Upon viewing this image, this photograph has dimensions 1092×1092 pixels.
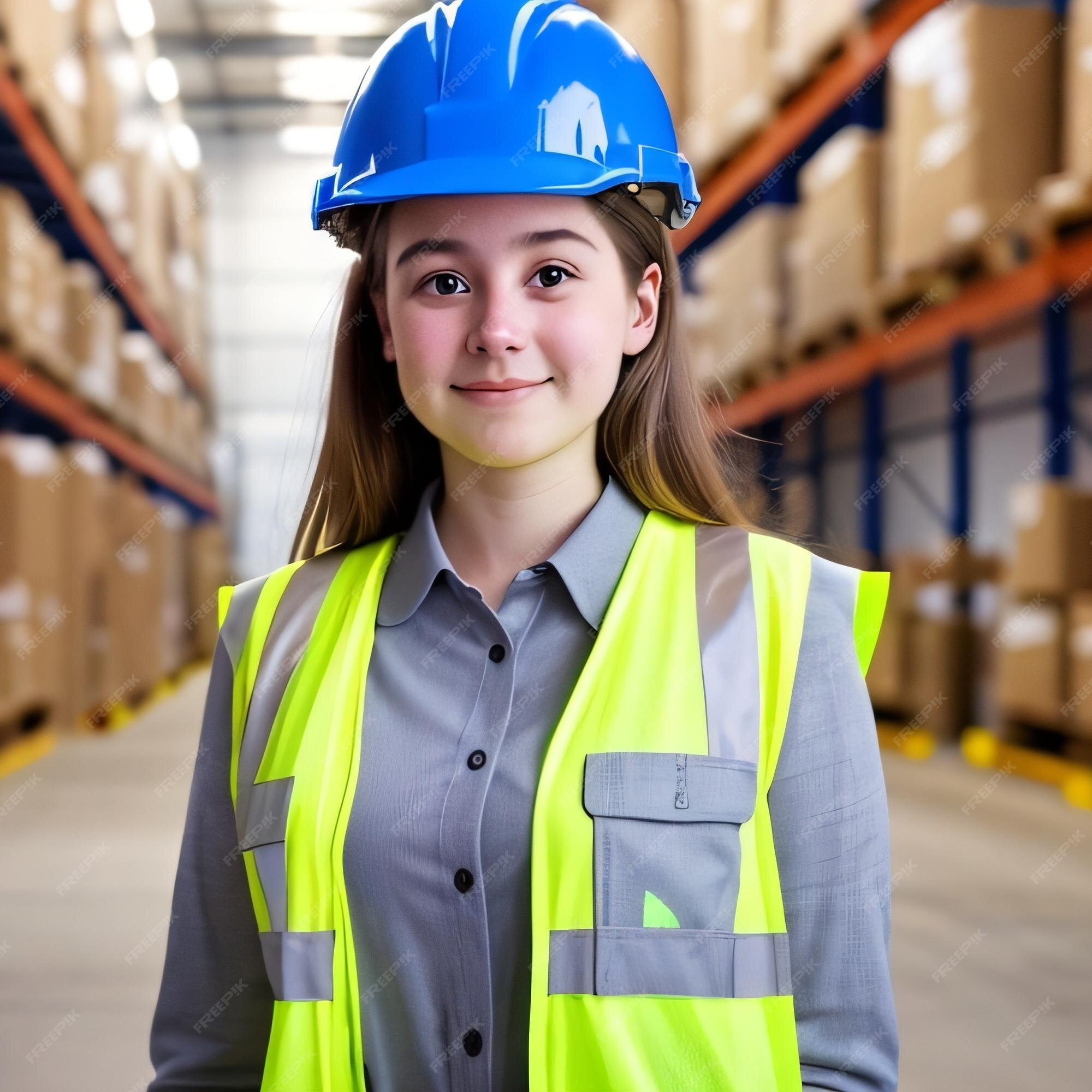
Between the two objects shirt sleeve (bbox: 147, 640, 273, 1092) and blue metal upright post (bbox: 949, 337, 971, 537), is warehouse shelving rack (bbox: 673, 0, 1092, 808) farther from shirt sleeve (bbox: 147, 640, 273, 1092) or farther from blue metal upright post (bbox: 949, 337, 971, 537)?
shirt sleeve (bbox: 147, 640, 273, 1092)

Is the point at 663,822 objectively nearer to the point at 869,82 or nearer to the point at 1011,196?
the point at 1011,196

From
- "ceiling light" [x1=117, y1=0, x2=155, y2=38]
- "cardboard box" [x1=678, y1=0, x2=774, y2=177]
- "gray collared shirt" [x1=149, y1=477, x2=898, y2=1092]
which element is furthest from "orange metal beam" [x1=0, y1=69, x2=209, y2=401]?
"gray collared shirt" [x1=149, y1=477, x2=898, y2=1092]

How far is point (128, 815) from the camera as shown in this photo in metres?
4.87

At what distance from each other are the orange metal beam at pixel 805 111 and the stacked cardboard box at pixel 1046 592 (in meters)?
1.87

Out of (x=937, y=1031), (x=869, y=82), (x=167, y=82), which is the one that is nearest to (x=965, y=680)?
(x=869, y=82)

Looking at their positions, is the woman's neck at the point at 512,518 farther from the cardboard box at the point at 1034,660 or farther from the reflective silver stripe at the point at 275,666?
the cardboard box at the point at 1034,660

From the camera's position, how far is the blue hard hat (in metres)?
1.12

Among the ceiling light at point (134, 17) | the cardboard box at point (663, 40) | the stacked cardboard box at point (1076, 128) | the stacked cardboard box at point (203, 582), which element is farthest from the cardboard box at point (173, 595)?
the stacked cardboard box at point (1076, 128)

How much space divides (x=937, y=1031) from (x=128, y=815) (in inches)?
136

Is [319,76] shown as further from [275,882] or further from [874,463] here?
[275,882]

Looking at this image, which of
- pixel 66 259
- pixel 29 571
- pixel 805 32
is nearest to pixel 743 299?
pixel 805 32

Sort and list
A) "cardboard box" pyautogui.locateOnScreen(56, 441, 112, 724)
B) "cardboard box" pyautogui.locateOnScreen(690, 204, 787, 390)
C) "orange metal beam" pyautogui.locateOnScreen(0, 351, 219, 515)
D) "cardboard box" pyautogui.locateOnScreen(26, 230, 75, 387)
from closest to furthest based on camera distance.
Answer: "cardboard box" pyautogui.locateOnScreen(26, 230, 75, 387) < "orange metal beam" pyautogui.locateOnScreen(0, 351, 219, 515) < "cardboard box" pyautogui.locateOnScreen(56, 441, 112, 724) < "cardboard box" pyautogui.locateOnScreen(690, 204, 787, 390)

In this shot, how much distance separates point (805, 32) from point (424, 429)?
5.49m

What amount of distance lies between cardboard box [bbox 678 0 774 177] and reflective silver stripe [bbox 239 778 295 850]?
18.5 feet
